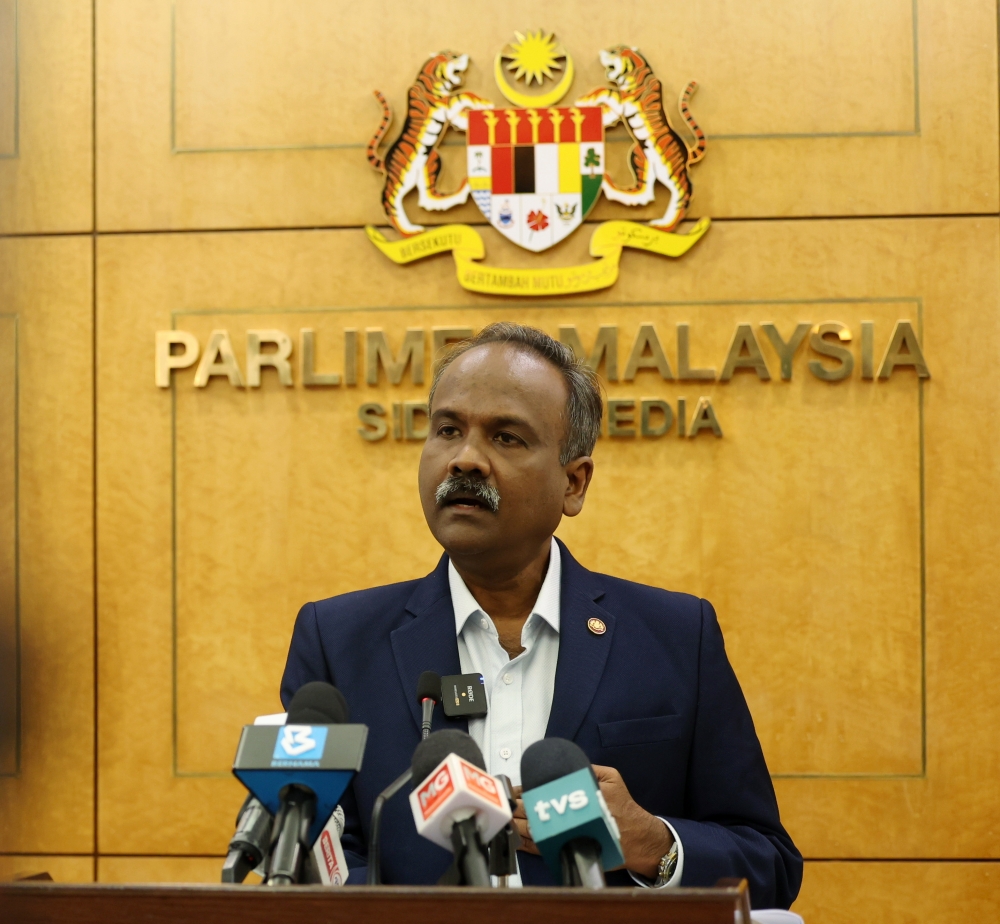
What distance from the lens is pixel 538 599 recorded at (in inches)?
79.5

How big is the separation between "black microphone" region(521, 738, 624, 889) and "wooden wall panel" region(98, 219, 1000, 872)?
2253 millimetres

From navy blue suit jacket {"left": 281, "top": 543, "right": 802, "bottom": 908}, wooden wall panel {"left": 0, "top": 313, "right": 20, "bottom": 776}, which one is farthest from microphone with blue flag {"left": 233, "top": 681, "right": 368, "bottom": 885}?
wooden wall panel {"left": 0, "top": 313, "right": 20, "bottom": 776}

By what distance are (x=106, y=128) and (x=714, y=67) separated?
1963mm

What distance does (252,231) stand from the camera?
3518mm

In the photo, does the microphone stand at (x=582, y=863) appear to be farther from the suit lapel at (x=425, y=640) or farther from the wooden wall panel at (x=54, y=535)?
the wooden wall panel at (x=54, y=535)

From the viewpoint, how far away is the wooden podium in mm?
1074

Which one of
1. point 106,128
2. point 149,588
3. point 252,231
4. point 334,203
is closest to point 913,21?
point 334,203

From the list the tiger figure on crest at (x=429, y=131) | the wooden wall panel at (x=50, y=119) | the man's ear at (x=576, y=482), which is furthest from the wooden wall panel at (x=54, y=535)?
the man's ear at (x=576, y=482)

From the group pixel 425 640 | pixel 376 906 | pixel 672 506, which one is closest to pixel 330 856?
pixel 376 906

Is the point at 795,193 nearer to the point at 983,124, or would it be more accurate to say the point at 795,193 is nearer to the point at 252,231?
the point at 983,124

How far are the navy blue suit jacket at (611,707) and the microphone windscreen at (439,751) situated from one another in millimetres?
556

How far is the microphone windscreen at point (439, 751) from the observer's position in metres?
1.21

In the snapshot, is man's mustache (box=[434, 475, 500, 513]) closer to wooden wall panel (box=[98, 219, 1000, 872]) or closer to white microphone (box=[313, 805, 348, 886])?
white microphone (box=[313, 805, 348, 886])

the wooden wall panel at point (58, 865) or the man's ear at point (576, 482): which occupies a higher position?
the man's ear at point (576, 482)
